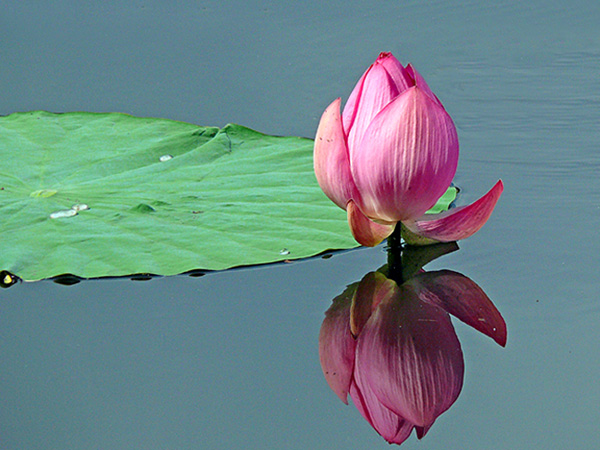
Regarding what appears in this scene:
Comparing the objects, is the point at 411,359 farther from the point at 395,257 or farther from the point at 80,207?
the point at 80,207

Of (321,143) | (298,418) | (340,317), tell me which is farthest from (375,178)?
(298,418)

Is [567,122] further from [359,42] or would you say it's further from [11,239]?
[11,239]

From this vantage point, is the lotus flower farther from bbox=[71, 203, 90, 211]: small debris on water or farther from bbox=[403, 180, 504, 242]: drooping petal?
bbox=[71, 203, 90, 211]: small debris on water

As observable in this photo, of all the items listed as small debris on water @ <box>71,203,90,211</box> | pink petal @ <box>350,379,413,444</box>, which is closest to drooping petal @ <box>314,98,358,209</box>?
pink petal @ <box>350,379,413,444</box>

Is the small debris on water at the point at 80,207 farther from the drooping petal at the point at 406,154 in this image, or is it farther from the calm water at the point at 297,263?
the drooping petal at the point at 406,154

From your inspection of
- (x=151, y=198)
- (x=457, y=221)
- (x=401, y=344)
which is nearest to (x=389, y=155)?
(x=457, y=221)

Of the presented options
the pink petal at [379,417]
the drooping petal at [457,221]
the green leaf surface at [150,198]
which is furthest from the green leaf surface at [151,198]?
the pink petal at [379,417]

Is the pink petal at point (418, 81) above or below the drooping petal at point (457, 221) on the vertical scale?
above
